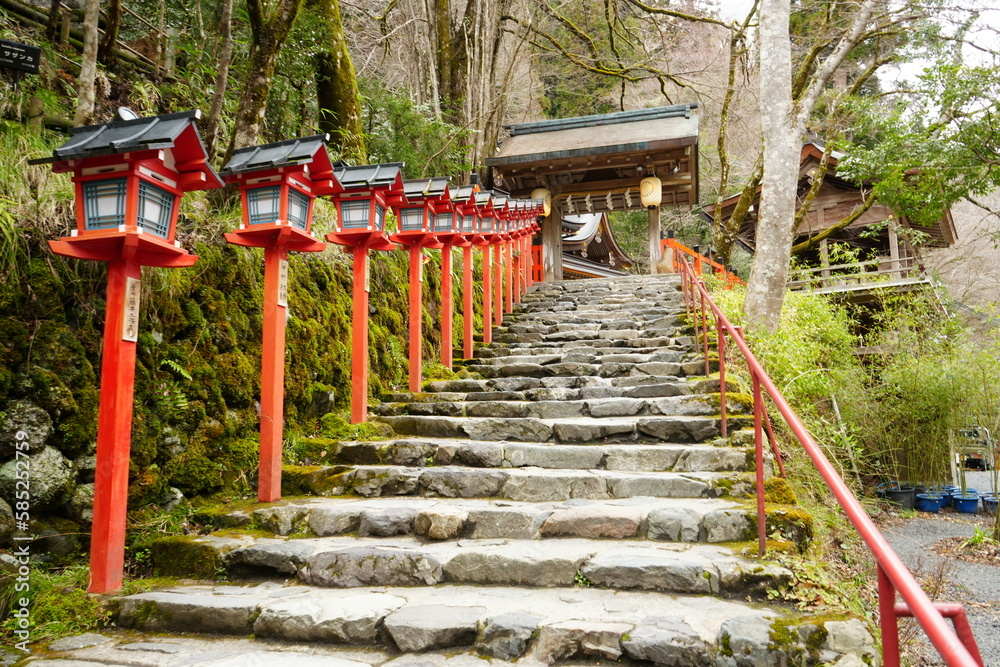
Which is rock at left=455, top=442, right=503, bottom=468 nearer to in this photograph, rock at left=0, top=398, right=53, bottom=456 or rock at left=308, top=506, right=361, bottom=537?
rock at left=308, top=506, right=361, bottom=537

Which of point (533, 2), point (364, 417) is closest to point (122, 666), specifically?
point (364, 417)

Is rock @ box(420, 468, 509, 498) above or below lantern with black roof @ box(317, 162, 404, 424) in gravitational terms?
below

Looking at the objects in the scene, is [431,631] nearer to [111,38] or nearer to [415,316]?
[415,316]

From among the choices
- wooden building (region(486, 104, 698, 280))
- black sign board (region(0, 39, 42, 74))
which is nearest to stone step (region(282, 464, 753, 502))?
black sign board (region(0, 39, 42, 74))

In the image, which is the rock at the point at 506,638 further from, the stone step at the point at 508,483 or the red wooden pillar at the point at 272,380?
the red wooden pillar at the point at 272,380

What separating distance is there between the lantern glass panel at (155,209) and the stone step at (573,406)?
2.45 meters

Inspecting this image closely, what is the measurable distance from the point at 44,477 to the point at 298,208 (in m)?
1.84

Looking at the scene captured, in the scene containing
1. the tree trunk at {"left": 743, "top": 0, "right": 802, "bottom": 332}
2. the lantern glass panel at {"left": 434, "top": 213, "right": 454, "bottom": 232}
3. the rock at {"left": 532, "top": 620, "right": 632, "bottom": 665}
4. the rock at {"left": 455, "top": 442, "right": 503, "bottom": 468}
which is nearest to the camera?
the rock at {"left": 532, "top": 620, "right": 632, "bottom": 665}

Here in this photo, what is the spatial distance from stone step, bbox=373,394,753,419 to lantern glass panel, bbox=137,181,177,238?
2.45 m

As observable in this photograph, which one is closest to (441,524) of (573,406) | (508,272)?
(573,406)

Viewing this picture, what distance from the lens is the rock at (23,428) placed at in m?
2.57

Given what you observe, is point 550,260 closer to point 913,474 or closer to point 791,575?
point 913,474

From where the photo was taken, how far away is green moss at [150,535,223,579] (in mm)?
2973

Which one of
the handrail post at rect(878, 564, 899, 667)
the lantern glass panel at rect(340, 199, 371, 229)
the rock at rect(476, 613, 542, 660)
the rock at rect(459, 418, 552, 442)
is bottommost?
the rock at rect(476, 613, 542, 660)
